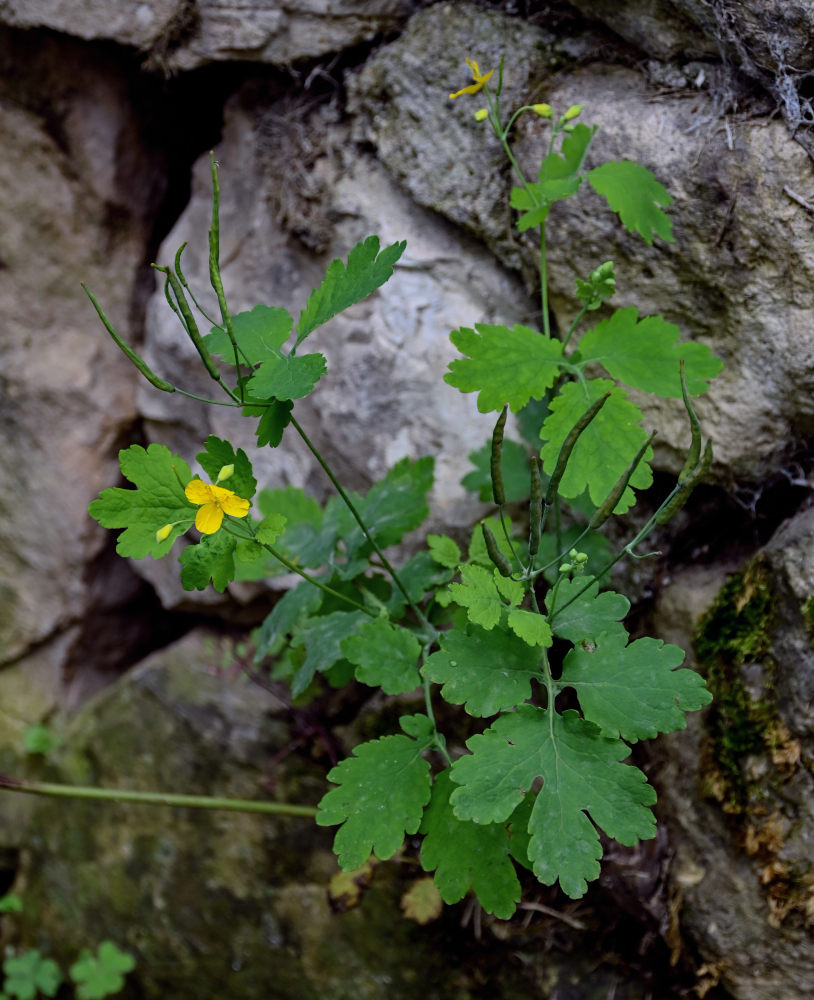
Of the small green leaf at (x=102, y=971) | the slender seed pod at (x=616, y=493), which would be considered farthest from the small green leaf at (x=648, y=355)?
the small green leaf at (x=102, y=971)

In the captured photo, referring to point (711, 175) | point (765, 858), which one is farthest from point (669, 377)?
point (765, 858)

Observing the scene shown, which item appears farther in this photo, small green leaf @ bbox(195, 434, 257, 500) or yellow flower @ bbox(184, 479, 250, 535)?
small green leaf @ bbox(195, 434, 257, 500)

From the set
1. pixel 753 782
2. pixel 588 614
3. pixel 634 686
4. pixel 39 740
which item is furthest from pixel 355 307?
pixel 39 740

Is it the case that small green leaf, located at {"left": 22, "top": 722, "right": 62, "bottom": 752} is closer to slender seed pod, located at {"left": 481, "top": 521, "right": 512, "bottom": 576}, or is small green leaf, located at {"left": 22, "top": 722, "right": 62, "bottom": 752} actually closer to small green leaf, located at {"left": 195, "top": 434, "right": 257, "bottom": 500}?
small green leaf, located at {"left": 195, "top": 434, "right": 257, "bottom": 500}

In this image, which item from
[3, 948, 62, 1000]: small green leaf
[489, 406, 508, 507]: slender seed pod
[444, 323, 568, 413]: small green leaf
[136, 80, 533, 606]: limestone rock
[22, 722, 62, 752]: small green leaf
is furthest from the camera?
[22, 722, 62, 752]: small green leaf

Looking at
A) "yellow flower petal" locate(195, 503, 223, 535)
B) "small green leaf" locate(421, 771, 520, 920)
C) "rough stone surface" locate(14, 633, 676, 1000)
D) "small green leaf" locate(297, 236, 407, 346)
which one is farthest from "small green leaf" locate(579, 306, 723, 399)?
"rough stone surface" locate(14, 633, 676, 1000)

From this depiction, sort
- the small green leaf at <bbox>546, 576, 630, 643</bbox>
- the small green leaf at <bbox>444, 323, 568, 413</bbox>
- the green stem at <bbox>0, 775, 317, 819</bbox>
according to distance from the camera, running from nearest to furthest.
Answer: the small green leaf at <bbox>546, 576, 630, 643</bbox> < the small green leaf at <bbox>444, 323, 568, 413</bbox> < the green stem at <bbox>0, 775, 317, 819</bbox>

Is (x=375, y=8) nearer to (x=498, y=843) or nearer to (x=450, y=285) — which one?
(x=450, y=285)
